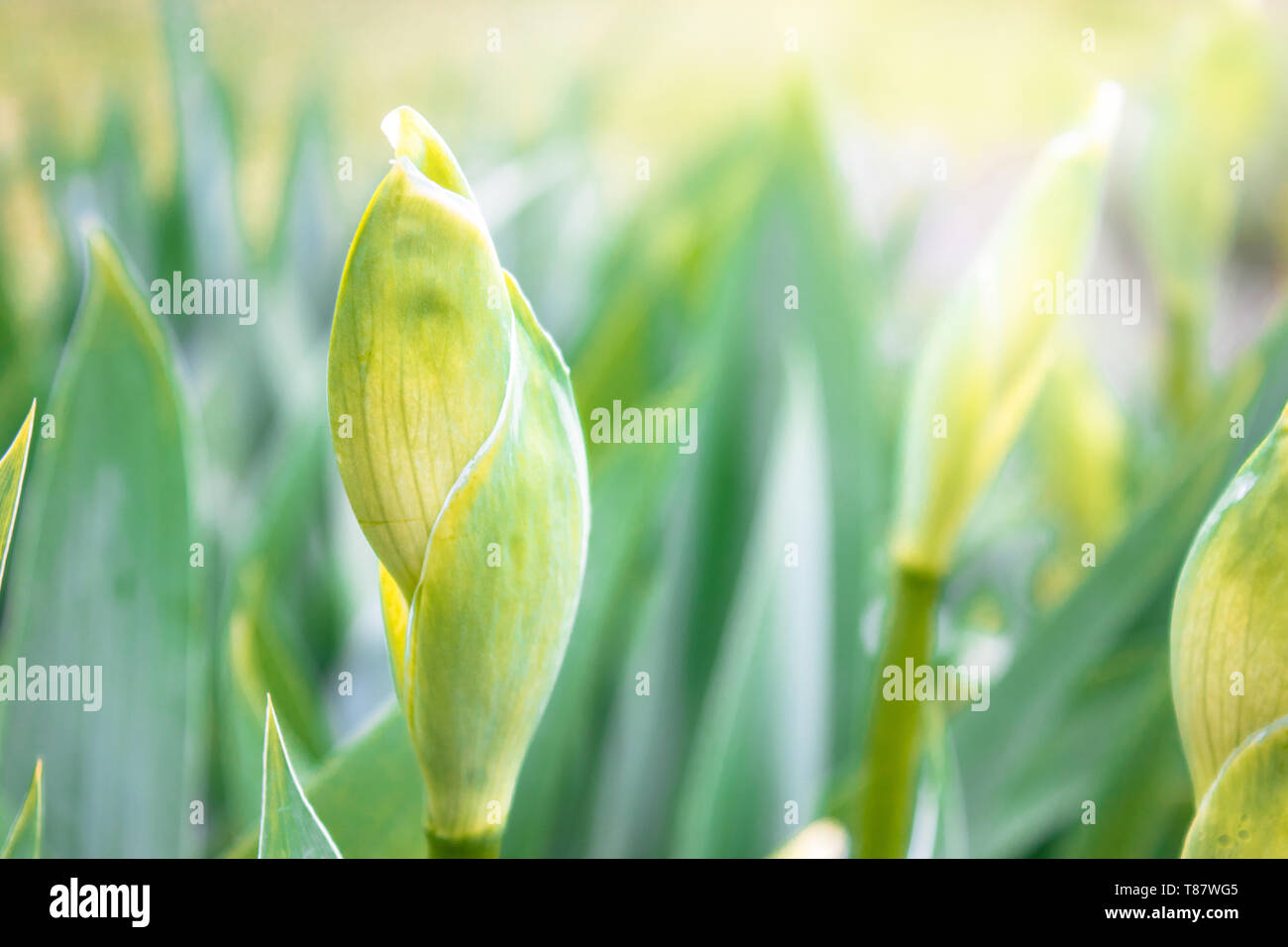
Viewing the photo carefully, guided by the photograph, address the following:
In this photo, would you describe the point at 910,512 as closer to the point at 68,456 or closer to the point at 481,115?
the point at 68,456

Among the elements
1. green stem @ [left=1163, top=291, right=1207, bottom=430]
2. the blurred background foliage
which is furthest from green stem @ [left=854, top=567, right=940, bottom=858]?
green stem @ [left=1163, top=291, right=1207, bottom=430]

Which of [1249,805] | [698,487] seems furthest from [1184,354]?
[1249,805]

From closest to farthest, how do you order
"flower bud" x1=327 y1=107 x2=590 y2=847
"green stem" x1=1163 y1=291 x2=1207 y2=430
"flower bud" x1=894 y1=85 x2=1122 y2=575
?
"flower bud" x1=327 y1=107 x2=590 y2=847
"flower bud" x1=894 y1=85 x2=1122 y2=575
"green stem" x1=1163 y1=291 x2=1207 y2=430

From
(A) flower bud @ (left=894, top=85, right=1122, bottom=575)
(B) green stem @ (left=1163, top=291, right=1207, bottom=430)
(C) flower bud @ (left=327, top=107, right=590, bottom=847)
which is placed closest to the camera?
(C) flower bud @ (left=327, top=107, right=590, bottom=847)

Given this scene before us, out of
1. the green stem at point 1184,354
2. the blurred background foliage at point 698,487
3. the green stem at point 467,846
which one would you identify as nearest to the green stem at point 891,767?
the blurred background foliage at point 698,487

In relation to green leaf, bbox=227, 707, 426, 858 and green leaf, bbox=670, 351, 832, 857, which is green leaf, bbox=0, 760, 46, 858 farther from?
green leaf, bbox=670, 351, 832, 857
